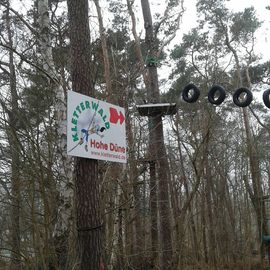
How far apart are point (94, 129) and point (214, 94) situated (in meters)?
2.96

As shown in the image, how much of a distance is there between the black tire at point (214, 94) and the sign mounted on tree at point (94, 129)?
2.26m

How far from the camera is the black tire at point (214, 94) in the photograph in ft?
18.7

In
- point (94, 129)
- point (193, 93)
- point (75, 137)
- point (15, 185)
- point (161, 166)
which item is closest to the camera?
point (75, 137)

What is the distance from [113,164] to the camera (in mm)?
6668

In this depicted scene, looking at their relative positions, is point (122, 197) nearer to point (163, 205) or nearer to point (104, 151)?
point (163, 205)

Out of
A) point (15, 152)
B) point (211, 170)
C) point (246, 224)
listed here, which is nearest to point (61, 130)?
point (15, 152)

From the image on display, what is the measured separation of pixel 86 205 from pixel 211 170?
13.1 metres

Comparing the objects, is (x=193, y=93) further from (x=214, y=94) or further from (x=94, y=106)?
(x=94, y=106)

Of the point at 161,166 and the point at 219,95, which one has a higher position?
the point at 219,95

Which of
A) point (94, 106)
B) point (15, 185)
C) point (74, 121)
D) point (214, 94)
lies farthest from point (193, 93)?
point (74, 121)

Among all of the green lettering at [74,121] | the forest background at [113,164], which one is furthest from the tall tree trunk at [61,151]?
the green lettering at [74,121]

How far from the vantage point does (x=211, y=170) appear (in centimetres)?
1625

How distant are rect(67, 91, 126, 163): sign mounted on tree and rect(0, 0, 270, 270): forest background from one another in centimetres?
26

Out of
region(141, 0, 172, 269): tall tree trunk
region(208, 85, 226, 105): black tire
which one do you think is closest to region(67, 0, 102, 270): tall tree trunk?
region(208, 85, 226, 105): black tire
